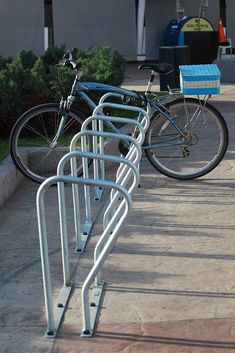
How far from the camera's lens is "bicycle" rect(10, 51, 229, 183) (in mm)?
7473

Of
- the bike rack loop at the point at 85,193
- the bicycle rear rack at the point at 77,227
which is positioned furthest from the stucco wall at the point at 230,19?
the bicycle rear rack at the point at 77,227

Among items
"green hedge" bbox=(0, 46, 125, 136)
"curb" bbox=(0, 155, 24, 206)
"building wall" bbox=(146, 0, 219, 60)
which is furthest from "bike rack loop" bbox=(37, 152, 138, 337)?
"building wall" bbox=(146, 0, 219, 60)

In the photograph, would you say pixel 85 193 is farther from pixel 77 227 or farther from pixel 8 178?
pixel 8 178

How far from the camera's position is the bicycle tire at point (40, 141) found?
24.6ft

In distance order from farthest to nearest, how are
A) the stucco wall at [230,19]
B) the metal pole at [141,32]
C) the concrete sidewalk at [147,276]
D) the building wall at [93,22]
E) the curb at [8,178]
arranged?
1. the stucco wall at [230,19]
2. the building wall at [93,22]
3. the metal pole at [141,32]
4. the curb at [8,178]
5. the concrete sidewalk at [147,276]

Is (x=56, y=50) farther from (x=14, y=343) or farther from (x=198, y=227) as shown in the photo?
(x=14, y=343)

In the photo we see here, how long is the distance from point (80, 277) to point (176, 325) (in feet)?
3.39

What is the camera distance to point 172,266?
17.6ft

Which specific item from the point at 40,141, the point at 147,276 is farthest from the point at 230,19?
the point at 147,276

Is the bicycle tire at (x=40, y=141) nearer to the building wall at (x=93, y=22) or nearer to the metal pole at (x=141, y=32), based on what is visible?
the metal pole at (x=141, y=32)

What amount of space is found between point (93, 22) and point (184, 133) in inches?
696

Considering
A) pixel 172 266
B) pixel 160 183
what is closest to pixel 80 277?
pixel 172 266

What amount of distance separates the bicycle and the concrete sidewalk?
30cm

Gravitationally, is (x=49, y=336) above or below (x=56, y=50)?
below
